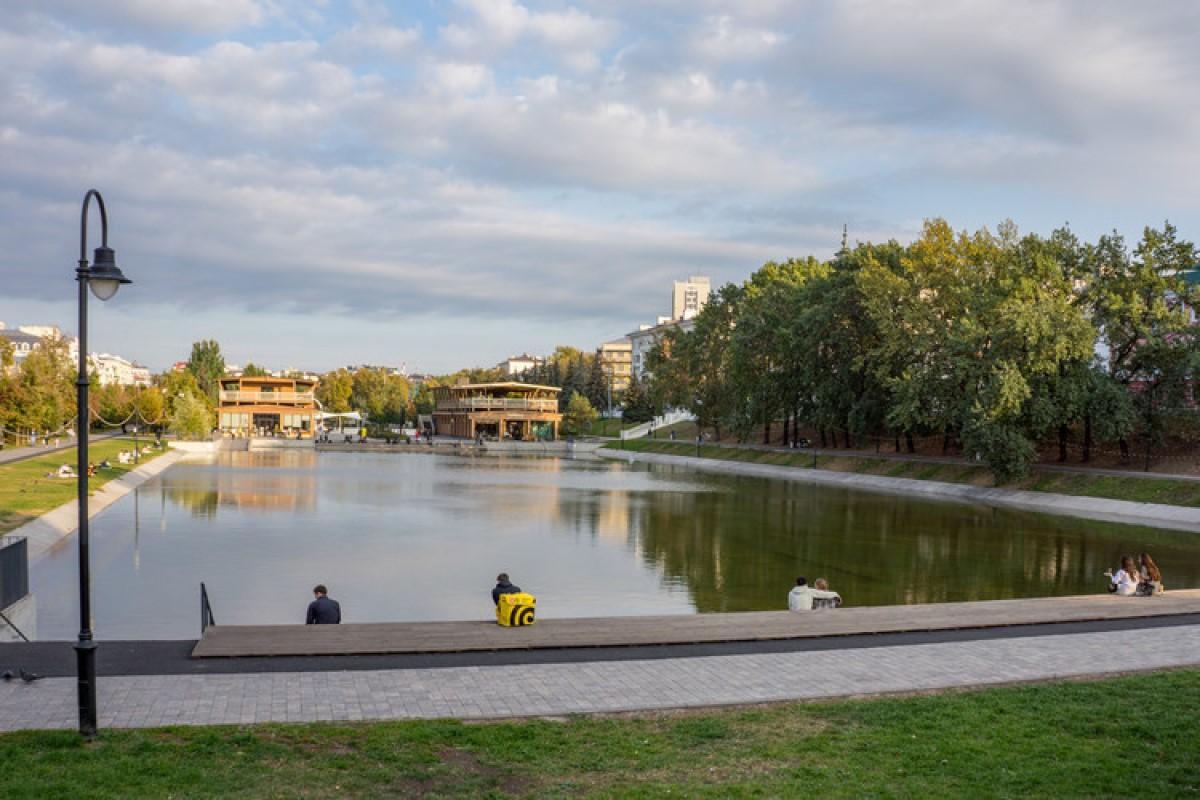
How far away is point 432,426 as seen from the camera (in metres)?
152

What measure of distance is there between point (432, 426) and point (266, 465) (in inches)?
3113

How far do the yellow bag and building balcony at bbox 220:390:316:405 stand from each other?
11630cm

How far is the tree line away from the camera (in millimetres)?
50406

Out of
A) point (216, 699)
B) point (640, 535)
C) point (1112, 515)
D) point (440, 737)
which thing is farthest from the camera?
point (1112, 515)

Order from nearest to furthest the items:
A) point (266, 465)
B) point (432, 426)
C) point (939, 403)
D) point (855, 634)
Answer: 1. point (855, 634)
2. point (939, 403)
3. point (266, 465)
4. point (432, 426)

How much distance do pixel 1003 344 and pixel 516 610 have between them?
42880 millimetres

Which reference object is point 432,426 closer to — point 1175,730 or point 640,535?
point 640,535

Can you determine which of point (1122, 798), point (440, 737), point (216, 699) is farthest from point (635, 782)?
point (216, 699)

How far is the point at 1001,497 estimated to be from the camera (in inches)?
2031

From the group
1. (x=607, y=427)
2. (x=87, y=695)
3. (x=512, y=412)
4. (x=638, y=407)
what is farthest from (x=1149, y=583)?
(x=607, y=427)

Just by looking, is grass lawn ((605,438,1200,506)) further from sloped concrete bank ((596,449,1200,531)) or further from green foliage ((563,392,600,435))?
green foliage ((563,392,600,435))

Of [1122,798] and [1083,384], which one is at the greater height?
[1083,384]

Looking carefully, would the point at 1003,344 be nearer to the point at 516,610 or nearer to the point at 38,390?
the point at 516,610

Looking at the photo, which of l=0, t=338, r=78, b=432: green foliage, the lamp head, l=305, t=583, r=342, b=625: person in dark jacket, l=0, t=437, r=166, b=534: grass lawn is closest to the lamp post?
the lamp head
